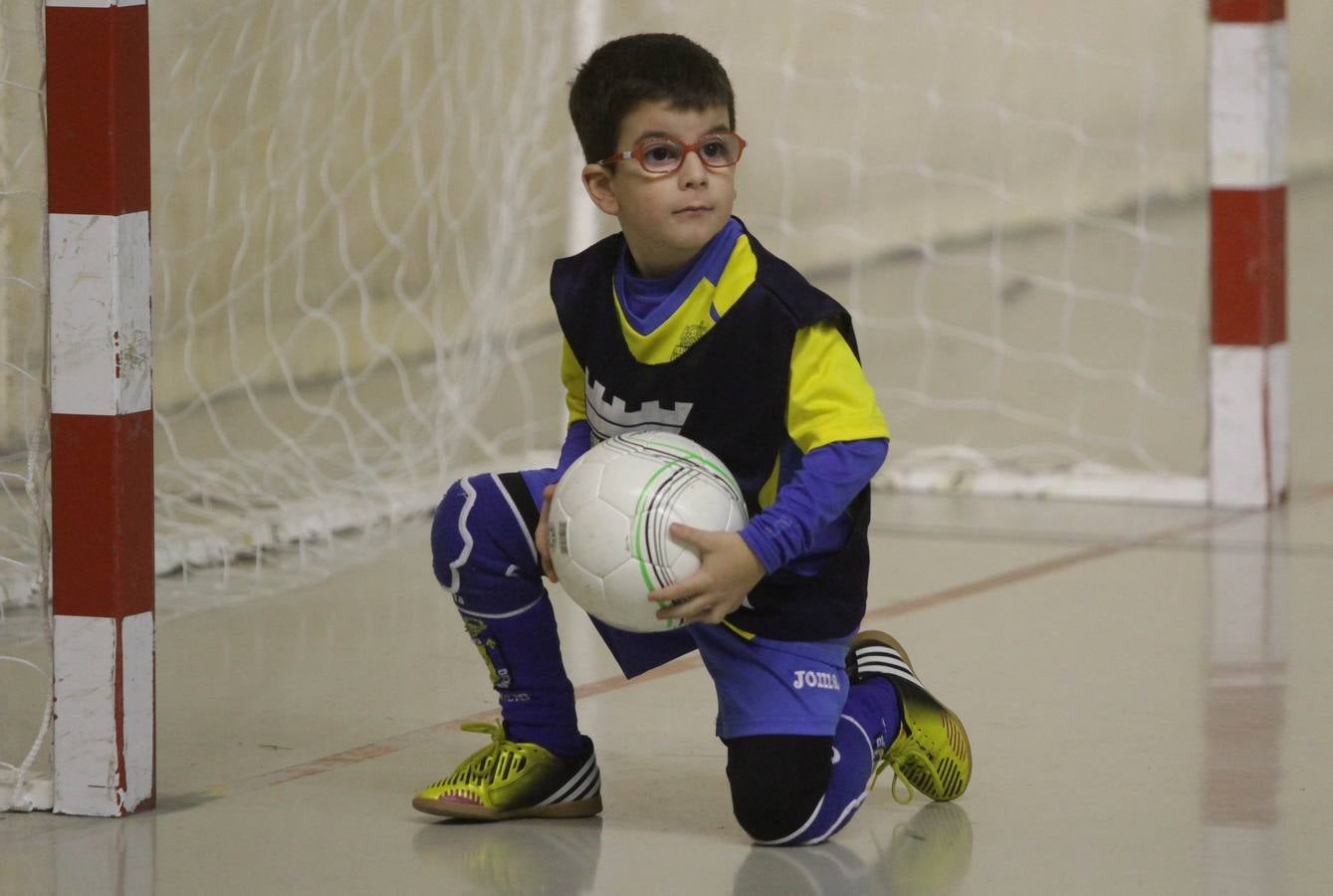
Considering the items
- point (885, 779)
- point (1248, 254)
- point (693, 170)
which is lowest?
point (885, 779)

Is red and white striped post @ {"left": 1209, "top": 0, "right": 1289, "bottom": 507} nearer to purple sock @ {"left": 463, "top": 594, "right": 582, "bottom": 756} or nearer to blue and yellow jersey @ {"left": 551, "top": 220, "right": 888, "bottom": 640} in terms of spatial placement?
blue and yellow jersey @ {"left": 551, "top": 220, "right": 888, "bottom": 640}

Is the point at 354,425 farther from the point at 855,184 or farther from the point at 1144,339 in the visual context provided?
the point at 855,184

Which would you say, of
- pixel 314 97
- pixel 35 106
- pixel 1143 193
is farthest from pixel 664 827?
pixel 1143 193

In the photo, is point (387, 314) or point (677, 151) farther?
point (387, 314)

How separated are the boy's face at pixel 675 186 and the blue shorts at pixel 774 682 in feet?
1.32

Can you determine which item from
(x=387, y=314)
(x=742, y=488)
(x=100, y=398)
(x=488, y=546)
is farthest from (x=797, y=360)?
(x=387, y=314)

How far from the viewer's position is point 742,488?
2.18m

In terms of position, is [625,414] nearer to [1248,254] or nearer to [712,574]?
[712,574]

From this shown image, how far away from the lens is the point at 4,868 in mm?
2014

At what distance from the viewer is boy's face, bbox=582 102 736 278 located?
6.98 ft

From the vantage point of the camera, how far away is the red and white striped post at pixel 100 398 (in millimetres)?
2104

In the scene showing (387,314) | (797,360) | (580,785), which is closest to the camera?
(797,360)

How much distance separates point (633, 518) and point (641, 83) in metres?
0.45

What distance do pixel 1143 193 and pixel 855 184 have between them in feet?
3.91
